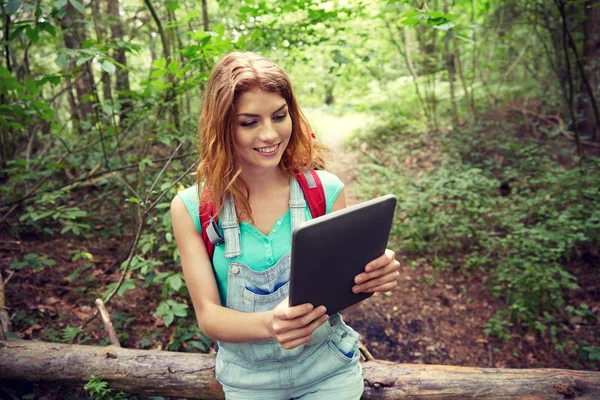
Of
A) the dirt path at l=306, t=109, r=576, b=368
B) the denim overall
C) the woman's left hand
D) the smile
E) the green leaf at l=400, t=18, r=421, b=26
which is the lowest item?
the dirt path at l=306, t=109, r=576, b=368

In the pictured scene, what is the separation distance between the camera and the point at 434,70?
29.4 feet

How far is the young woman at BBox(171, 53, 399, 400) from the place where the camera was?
1534 millimetres

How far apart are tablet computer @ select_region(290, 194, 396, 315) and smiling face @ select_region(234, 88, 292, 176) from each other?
0.51 m

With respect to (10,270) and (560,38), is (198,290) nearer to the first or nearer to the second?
(10,270)

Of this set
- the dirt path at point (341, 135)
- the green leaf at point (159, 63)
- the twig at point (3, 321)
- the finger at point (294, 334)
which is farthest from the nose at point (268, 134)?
the dirt path at point (341, 135)

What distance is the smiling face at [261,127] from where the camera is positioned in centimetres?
155

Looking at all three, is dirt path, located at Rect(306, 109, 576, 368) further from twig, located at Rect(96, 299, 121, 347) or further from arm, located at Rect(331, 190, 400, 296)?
arm, located at Rect(331, 190, 400, 296)

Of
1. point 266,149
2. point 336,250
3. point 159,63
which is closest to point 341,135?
point 159,63

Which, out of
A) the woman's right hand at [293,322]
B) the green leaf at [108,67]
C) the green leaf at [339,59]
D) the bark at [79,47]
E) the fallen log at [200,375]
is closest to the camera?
the woman's right hand at [293,322]

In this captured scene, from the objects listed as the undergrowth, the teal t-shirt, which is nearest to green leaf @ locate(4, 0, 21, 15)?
the teal t-shirt

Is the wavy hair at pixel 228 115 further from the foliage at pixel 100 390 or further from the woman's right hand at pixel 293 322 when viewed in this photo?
the foliage at pixel 100 390

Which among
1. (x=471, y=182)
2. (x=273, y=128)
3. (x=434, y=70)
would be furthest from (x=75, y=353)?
(x=434, y=70)

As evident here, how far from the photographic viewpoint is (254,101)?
1547 mm

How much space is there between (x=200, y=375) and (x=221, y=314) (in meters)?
0.91
